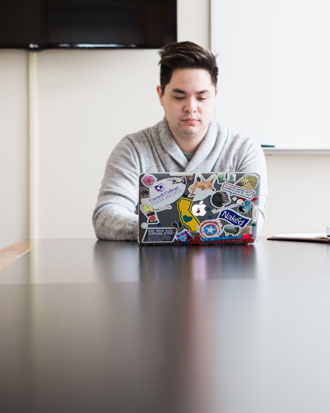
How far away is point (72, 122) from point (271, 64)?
40.5 inches

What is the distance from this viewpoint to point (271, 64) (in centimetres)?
286

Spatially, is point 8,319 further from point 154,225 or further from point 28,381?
point 154,225

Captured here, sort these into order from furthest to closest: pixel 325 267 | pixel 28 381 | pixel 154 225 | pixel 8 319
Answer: pixel 154 225, pixel 325 267, pixel 8 319, pixel 28 381

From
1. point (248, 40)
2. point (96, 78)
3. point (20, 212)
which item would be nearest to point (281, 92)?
point (248, 40)

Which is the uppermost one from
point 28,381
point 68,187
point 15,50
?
point 15,50

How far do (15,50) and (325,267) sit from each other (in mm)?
2450

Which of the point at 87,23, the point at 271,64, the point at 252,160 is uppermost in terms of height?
the point at 87,23

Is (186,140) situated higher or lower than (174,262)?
higher

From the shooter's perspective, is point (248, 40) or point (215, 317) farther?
point (248, 40)

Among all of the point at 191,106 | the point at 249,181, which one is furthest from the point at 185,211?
the point at 191,106

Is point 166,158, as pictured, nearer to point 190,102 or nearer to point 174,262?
point 190,102

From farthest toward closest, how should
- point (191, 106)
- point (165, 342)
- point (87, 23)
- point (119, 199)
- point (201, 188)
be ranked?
point (87, 23)
point (191, 106)
point (119, 199)
point (201, 188)
point (165, 342)

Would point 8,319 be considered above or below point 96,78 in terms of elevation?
below

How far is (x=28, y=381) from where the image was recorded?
291 mm
